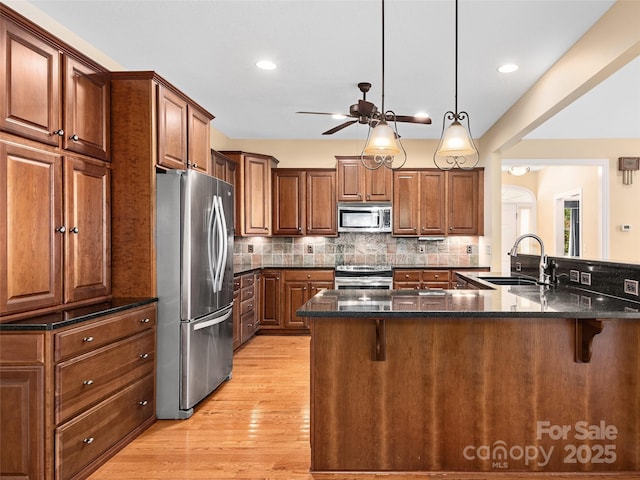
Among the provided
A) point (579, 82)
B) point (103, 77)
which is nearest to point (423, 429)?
point (579, 82)

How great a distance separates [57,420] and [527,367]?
7.84 feet

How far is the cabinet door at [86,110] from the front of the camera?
8.17ft

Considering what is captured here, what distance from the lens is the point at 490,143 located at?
552 cm

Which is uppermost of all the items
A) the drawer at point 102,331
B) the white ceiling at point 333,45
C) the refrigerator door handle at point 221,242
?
the white ceiling at point 333,45

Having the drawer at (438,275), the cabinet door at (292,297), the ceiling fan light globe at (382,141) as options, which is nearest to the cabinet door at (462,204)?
the drawer at (438,275)

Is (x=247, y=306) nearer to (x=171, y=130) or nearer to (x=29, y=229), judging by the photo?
(x=171, y=130)

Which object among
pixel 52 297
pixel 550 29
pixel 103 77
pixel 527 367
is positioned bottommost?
pixel 527 367

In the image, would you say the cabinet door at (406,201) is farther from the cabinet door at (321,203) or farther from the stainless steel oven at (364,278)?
the cabinet door at (321,203)

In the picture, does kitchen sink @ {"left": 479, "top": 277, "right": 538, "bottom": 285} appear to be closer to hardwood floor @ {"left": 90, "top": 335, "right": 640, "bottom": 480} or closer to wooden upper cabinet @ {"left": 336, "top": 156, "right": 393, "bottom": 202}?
hardwood floor @ {"left": 90, "top": 335, "right": 640, "bottom": 480}

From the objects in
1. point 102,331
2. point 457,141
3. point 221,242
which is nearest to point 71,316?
point 102,331

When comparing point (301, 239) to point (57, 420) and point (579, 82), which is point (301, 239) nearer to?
point (579, 82)

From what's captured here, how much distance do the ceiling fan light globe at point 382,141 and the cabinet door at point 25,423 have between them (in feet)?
6.60

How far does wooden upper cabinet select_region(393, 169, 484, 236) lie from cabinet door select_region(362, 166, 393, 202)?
0.12 metres

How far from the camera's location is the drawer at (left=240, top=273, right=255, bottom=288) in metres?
4.87
